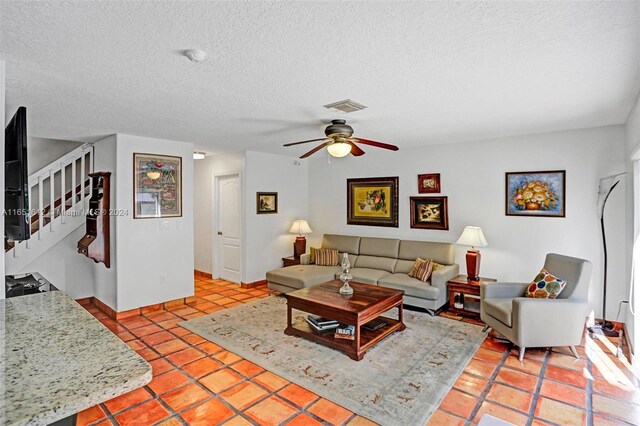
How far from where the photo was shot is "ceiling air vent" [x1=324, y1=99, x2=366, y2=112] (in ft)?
9.88

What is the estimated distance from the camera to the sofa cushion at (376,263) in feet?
17.7

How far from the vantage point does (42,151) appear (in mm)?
5250

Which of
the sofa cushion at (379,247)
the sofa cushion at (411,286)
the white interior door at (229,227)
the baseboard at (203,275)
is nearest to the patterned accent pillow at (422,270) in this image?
the sofa cushion at (411,286)

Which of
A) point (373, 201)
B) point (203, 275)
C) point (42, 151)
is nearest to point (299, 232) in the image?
point (373, 201)

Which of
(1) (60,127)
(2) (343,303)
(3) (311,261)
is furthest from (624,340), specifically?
(1) (60,127)

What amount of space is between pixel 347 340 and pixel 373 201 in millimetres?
3042

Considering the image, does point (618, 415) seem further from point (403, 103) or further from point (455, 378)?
point (403, 103)

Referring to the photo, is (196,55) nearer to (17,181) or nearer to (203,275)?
(17,181)

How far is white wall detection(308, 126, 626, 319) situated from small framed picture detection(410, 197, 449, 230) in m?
0.09

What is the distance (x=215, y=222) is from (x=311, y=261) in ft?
6.89

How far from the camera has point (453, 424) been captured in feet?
7.60

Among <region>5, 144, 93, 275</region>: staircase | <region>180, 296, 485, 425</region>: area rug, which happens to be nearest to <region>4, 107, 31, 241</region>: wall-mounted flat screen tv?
<region>180, 296, 485, 425</region>: area rug

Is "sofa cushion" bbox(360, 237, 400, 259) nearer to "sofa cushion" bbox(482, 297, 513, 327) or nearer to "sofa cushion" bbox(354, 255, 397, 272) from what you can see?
"sofa cushion" bbox(354, 255, 397, 272)

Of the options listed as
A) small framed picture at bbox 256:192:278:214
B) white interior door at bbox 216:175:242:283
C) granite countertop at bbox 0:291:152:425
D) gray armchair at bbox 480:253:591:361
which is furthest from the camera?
white interior door at bbox 216:175:242:283
